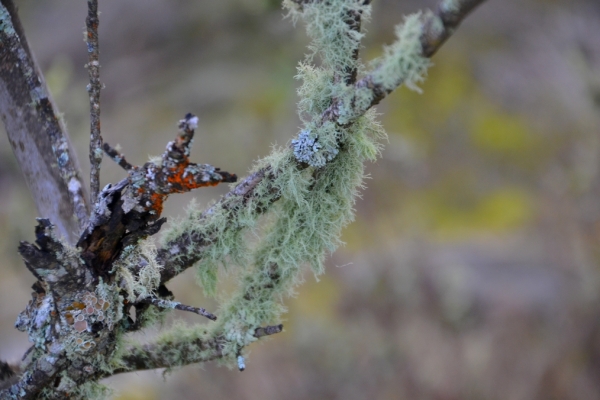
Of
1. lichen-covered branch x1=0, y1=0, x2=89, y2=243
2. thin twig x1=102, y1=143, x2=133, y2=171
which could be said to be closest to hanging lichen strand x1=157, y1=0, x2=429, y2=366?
thin twig x1=102, y1=143, x2=133, y2=171

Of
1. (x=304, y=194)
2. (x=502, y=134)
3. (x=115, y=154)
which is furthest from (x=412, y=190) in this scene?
(x=115, y=154)

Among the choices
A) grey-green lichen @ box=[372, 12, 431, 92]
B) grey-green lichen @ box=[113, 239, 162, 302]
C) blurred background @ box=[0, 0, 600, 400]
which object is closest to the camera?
grey-green lichen @ box=[372, 12, 431, 92]

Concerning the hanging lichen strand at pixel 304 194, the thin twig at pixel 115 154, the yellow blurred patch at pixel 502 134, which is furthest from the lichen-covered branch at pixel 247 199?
the yellow blurred patch at pixel 502 134

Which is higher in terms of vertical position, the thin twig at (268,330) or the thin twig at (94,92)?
the thin twig at (94,92)

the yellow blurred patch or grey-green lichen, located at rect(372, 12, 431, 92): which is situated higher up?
the yellow blurred patch

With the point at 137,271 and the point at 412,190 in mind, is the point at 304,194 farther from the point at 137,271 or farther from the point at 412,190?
the point at 412,190

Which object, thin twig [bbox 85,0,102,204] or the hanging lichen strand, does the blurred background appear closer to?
the hanging lichen strand

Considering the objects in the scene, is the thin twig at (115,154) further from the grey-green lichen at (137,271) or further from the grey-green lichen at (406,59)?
the grey-green lichen at (406,59)
